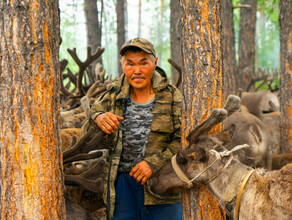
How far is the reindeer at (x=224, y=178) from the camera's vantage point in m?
2.65

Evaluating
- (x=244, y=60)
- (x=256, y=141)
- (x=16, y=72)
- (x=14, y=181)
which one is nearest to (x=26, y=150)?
(x=14, y=181)

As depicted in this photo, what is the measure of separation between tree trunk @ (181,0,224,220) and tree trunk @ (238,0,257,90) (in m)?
10.7

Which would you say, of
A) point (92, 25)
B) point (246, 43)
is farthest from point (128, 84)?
point (246, 43)

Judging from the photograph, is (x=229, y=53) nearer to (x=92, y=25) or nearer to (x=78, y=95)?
(x=78, y=95)

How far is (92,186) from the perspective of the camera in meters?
3.74

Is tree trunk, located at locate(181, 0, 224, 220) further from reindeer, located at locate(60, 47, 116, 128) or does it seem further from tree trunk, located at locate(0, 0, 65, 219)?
reindeer, located at locate(60, 47, 116, 128)

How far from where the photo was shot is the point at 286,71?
6180 mm

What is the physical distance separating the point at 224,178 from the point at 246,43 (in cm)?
1124

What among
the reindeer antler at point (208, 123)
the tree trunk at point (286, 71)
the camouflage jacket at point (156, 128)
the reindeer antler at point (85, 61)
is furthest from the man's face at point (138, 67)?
the reindeer antler at point (85, 61)

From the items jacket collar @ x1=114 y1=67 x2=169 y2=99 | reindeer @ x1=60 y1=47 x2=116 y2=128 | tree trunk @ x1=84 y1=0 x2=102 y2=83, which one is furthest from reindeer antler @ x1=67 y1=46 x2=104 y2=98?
tree trunk @ x1=84 y1=0 x2=102 y2=83

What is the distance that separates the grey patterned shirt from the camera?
128 inches

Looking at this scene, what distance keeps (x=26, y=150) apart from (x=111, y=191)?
2.96ft

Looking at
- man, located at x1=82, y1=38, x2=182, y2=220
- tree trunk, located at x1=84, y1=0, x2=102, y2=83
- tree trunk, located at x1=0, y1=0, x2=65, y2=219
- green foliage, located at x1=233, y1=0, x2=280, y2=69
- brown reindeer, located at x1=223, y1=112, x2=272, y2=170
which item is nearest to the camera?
tree trunk, located at x1=0, y1=0, x2=65, y2=219

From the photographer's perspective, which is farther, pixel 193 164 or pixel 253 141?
pixel 253 141
